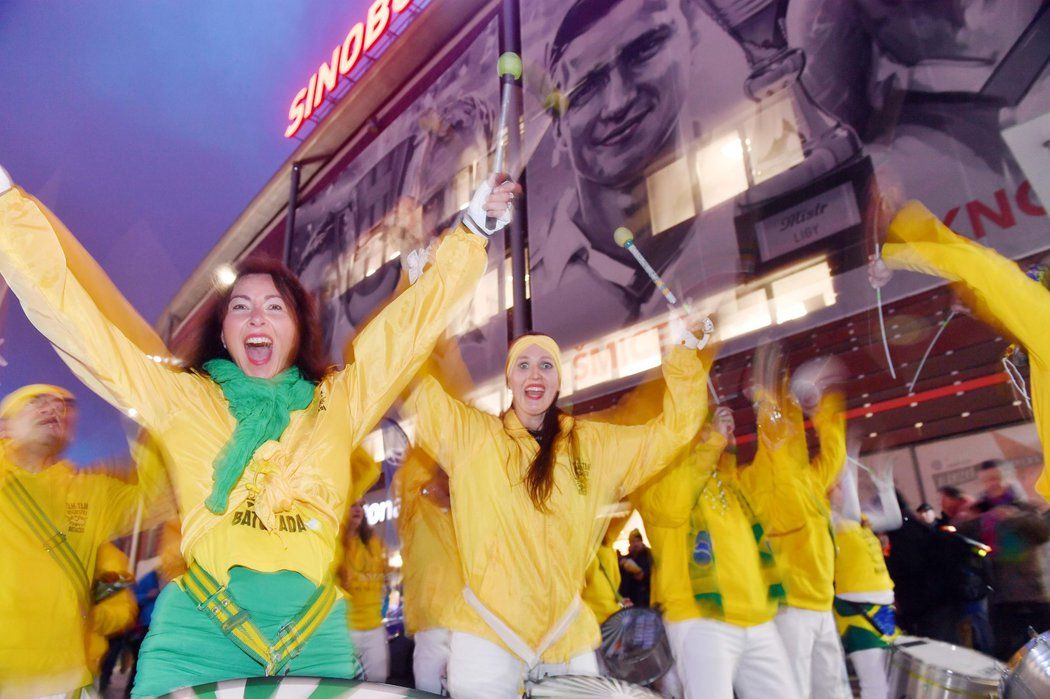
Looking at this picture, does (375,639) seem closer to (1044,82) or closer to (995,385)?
A: (995,385)

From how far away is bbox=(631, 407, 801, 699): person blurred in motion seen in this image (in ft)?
11.3

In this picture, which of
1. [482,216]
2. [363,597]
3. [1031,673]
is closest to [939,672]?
[1031,673]

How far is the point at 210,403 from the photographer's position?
67.8 inches

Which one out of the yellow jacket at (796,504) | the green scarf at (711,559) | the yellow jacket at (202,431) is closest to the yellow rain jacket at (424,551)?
the green scarf at (711,559)

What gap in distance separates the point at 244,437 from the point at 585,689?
985 millimetres

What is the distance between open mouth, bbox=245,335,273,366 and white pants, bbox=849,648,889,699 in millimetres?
3942

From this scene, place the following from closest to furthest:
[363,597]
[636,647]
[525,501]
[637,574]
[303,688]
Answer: [303,688] → [525,501] → [636,647] → [363,597] → [637,574]

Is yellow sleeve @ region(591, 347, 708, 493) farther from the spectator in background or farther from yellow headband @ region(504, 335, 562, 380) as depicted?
the spectator in background

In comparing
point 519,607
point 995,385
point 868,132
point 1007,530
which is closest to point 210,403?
point 519,607

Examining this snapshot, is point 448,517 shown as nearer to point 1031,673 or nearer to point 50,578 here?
point 50,578

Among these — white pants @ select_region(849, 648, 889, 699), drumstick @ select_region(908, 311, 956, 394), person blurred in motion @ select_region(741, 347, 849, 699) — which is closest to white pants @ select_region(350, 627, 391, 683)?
person blurred in motion @ select_region(741, 347, 849, 699)

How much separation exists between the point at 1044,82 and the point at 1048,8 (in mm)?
755

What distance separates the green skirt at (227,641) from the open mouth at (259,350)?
59cm

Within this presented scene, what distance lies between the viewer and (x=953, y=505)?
18.4ft
